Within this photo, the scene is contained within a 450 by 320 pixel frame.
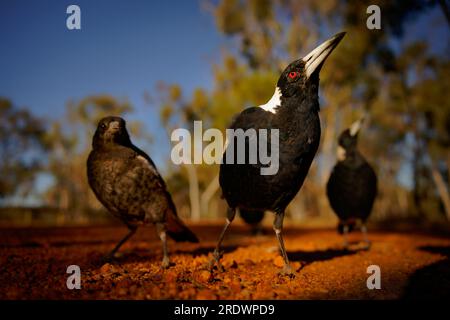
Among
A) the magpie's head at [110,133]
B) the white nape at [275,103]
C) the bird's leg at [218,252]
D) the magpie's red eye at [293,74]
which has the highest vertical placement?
the magpie's red eye at [293,74]

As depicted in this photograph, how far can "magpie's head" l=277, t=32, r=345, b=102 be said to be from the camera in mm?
3533

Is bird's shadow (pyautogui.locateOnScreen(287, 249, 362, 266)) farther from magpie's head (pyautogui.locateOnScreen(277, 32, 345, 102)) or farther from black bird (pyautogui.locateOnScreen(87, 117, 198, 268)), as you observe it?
magpie's head (pyautogui.locateOnScreen(277, 32, 345, 102))

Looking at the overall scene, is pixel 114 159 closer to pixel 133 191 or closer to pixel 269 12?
pixel 133 191

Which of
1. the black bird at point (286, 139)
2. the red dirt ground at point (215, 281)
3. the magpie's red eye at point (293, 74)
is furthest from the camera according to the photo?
the magpie's red eye at point (293, 74)

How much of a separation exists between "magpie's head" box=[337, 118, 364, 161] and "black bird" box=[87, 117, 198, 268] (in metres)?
4.11

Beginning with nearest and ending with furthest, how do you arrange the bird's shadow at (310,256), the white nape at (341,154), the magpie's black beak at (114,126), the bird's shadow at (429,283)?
the bird's shadow at (429,283), the magpie's black beak at (114,126), the bird's shadow at (310,256), the white nape at (341,154)

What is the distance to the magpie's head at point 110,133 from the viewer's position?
421 cm

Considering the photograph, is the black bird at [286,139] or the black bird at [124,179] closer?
the black bird at [286,139]

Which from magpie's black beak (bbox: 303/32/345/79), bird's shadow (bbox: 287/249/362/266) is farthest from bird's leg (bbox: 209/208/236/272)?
magpie's black beak (bbox: 303/32/345/79)

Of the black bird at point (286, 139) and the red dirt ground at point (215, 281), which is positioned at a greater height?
the black bird at point (286, 139)

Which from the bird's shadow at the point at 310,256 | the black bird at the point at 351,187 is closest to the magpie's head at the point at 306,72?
the bird's shadow at the point at 310,256

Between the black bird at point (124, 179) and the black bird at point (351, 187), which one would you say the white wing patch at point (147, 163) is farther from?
the black bird at point (351, 187)
